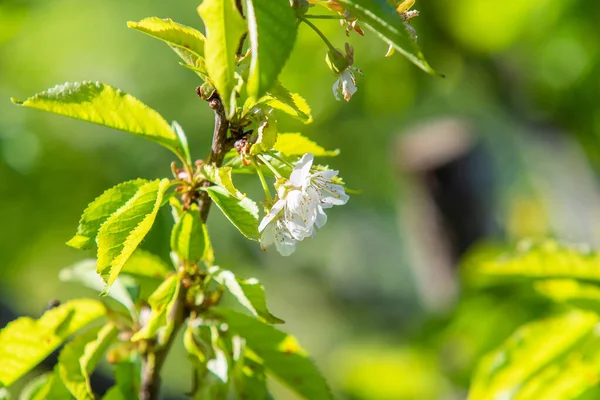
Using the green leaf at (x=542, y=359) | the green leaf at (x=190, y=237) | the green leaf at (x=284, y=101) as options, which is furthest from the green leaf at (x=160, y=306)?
the green leaf at (x=542, y=359)

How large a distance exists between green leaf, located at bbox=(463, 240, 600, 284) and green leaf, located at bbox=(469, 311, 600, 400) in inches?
2.9

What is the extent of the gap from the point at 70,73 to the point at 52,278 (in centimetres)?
167

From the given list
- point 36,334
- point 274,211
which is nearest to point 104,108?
point 274,211

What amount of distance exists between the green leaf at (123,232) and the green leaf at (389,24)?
10.9 inches

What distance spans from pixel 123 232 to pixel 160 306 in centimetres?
13

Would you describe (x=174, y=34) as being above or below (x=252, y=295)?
above

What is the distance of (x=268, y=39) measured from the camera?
21.1 inches

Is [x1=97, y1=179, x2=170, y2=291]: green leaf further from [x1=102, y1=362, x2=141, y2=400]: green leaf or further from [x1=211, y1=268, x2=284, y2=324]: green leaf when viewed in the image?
[x1=102, y1=362, x2=141, y2=400]: green leaf

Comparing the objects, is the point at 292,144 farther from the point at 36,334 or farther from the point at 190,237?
the point at 36,334

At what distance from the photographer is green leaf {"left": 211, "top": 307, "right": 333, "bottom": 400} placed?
83cm

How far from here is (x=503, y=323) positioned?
172 cm

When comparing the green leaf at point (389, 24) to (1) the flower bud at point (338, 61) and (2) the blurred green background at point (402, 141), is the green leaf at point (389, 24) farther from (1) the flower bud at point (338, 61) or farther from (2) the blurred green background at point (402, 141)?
(2) the blurred green background at point (402, 141)

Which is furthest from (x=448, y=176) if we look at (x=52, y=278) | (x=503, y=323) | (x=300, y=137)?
(x=52, y=278)

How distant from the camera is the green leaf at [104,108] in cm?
68
